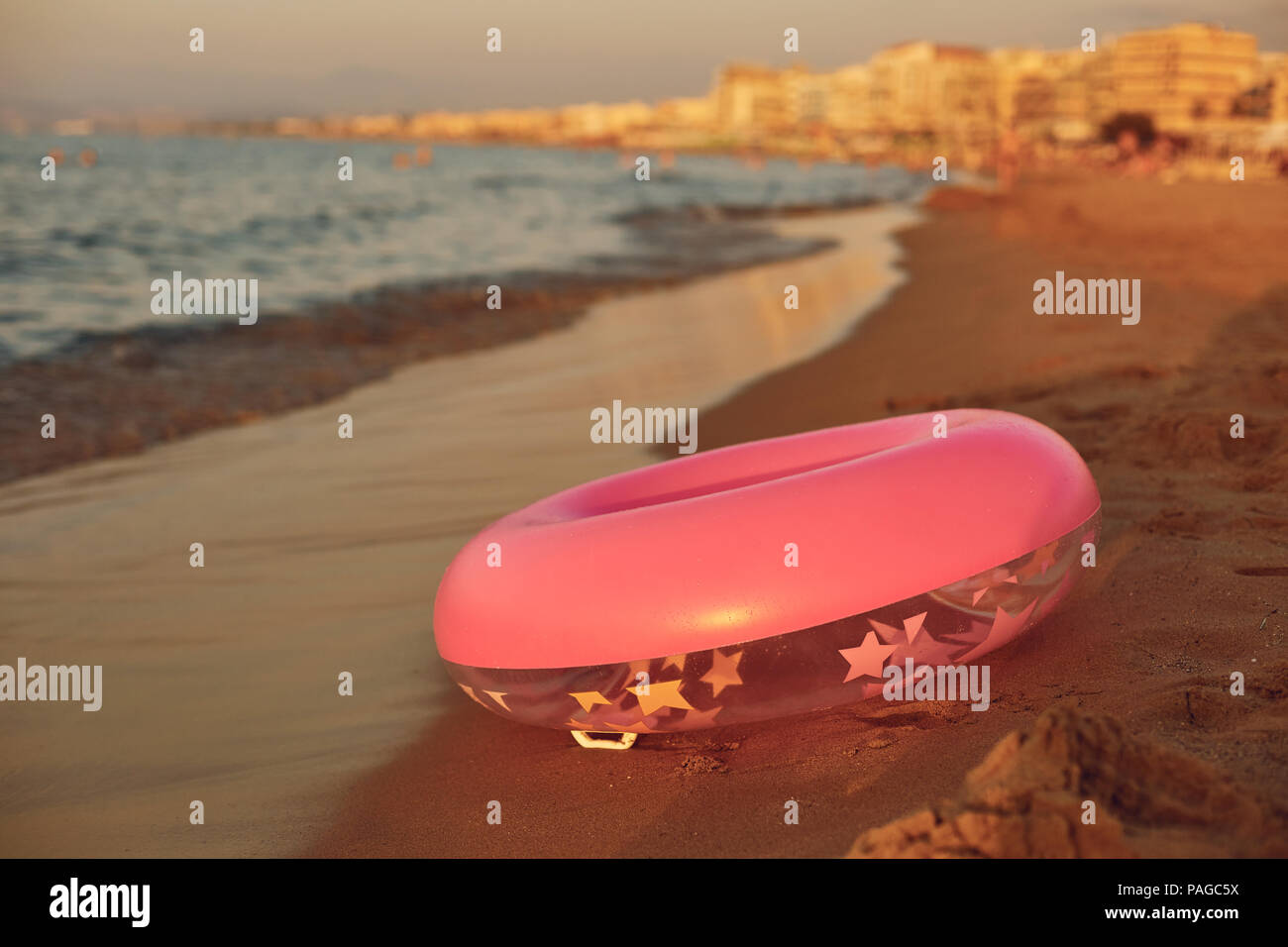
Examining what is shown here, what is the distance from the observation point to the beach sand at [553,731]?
2.46 m

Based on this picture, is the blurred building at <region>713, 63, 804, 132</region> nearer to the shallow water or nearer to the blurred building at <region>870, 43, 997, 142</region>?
the blurred building at <region>870, 43, 997, 142</region>

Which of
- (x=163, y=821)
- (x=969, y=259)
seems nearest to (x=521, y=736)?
(x=163, y=821)

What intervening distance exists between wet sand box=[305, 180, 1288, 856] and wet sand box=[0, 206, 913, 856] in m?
0.22

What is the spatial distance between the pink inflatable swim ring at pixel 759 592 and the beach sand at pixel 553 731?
0.20m

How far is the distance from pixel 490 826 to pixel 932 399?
475 centimetres

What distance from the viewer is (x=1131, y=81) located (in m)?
111

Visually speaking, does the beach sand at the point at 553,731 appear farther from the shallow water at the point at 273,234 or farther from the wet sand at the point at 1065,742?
the shallow water at the point at 273,234

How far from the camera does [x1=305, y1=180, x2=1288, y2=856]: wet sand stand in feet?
6.84

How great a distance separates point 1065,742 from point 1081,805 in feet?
0.47

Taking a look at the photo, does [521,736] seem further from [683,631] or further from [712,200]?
[712,200]

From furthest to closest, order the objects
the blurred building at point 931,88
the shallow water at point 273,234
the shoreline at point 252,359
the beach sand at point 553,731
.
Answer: the blurred building at point 931,88 < the shallow water at point 273,234 < the shoreline at point 252,359 < the beach sand at point 553,731

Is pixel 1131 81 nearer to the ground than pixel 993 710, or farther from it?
farther from it

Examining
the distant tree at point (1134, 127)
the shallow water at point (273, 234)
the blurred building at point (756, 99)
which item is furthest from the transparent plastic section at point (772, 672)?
the blurred building at point (756, 99)
